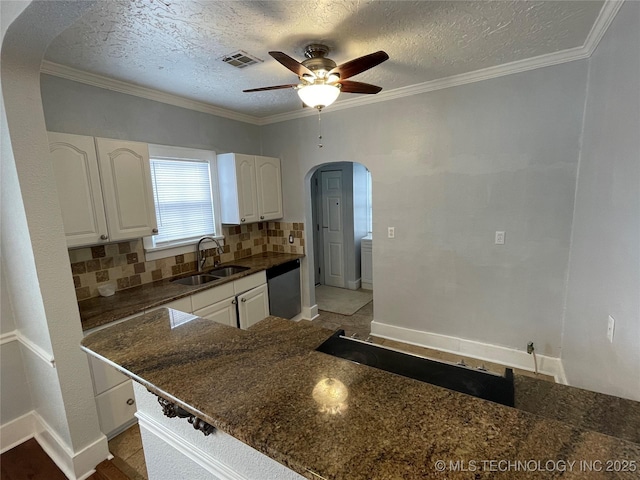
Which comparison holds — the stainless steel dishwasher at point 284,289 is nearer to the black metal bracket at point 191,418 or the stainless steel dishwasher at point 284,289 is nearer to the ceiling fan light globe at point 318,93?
→ the ceiling fan light globe at point 318,93

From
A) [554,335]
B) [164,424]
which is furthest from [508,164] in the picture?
[164,424]

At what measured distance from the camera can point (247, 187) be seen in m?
3.32

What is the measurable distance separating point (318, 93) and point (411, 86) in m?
1.41

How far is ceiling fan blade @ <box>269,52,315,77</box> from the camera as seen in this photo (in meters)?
1.55

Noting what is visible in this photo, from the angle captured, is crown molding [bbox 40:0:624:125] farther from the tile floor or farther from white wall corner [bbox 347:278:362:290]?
white wall corner [bbox 347:278:362:290]

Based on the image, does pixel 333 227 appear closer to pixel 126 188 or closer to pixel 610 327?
pixel 126 188

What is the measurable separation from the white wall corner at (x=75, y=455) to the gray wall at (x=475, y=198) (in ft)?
8.50

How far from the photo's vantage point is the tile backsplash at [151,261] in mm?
2299

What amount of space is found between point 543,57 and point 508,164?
2.59ft

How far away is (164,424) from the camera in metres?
1.13

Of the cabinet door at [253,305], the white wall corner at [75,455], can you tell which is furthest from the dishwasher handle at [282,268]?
the white wall corner at [75,455]

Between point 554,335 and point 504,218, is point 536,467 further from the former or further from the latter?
point 554,335

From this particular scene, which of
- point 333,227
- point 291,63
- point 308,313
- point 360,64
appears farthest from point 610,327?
point 333,227

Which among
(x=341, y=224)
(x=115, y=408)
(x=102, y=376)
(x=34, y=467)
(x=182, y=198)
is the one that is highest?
(x=182, y=198)
